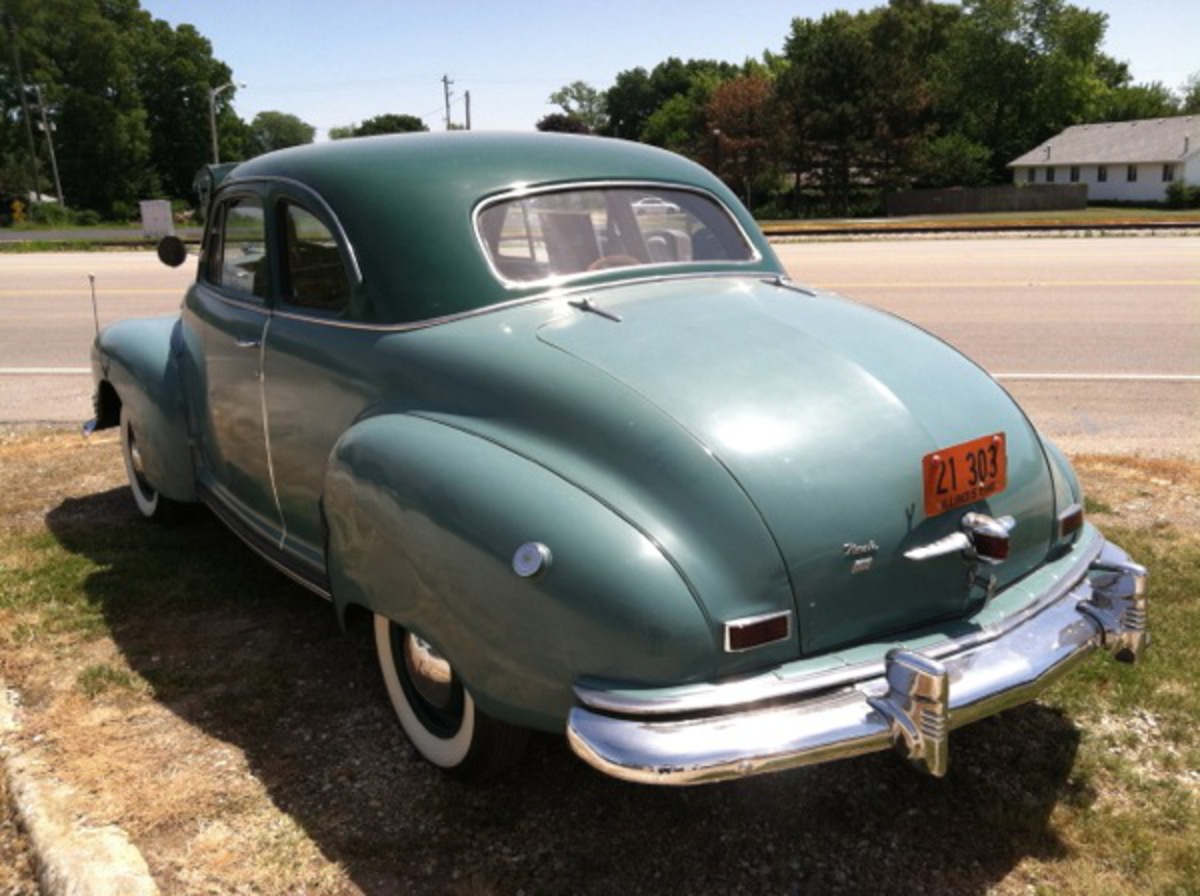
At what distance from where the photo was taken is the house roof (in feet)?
212

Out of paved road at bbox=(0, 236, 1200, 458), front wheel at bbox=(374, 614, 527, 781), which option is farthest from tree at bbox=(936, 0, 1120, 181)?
front wheel at bbox=(374, 614, 527, 781)

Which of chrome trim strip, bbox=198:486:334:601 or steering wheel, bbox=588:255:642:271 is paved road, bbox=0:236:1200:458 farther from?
chrome trim strip, bbox=198:486:334:601

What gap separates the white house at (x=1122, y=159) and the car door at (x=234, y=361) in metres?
67.7

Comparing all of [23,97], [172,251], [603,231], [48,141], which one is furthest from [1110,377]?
[23,97]

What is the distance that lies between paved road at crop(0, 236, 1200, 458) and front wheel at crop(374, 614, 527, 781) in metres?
4.65

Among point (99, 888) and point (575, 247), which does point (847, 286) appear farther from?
point (99, 888)

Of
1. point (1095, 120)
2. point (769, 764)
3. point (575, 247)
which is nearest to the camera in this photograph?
point (769, 764)

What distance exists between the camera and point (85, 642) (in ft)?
13.3

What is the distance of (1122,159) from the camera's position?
6575cm

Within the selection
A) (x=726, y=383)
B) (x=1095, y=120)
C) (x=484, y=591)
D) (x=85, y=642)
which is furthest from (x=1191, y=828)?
(x=1095, y=120)

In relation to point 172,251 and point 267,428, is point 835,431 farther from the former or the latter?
point 172,251

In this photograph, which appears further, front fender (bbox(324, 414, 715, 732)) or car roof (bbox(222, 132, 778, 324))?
car roof (bbox(222, 132, 778, 324))

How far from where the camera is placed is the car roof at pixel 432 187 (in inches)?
128

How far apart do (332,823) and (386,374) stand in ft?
4.13
